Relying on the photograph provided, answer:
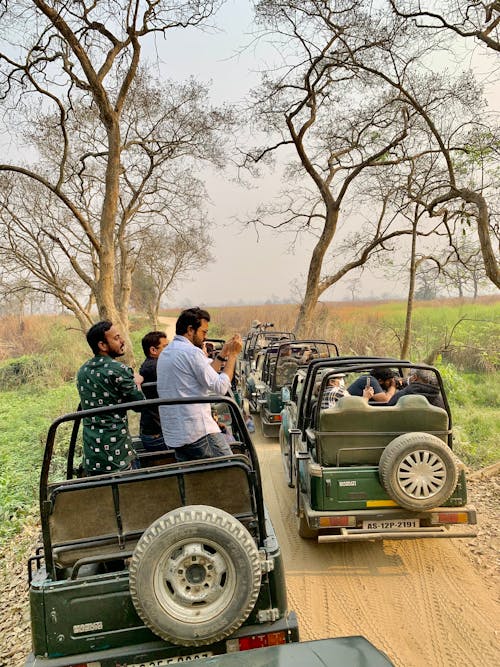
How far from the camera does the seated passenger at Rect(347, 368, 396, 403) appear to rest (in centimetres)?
630

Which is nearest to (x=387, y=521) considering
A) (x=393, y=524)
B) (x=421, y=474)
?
(x=393, y=524)

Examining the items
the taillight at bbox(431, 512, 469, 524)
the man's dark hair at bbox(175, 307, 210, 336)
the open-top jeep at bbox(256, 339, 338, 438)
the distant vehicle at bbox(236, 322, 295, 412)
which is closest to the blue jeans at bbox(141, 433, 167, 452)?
the man's dark hair at bbox(175, 307, 210, 336)

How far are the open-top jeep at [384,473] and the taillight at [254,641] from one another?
194 centimetres

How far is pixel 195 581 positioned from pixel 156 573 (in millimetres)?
211

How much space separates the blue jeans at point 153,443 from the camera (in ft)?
15.8

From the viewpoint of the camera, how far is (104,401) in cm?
371

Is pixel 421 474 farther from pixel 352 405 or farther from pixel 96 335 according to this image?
pixel 96 335

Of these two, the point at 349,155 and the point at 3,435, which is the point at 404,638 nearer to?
the point at 3,435

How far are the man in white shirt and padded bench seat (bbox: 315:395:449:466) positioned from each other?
1.36m

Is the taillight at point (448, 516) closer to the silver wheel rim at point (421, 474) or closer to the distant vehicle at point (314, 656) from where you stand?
the silver wheel rim at point (421, 474)

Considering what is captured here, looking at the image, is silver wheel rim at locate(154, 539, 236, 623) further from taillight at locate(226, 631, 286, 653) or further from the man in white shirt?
the man in white shirt

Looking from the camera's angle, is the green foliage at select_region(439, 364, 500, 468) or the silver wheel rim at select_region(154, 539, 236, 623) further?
the green foliage at select_region(439, 364, 500, 468)

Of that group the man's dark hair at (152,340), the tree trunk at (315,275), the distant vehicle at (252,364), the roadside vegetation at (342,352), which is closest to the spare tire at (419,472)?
the man's dark hair at (152,340)

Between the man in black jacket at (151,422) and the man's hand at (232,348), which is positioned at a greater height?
the man's hand at (232,348)
